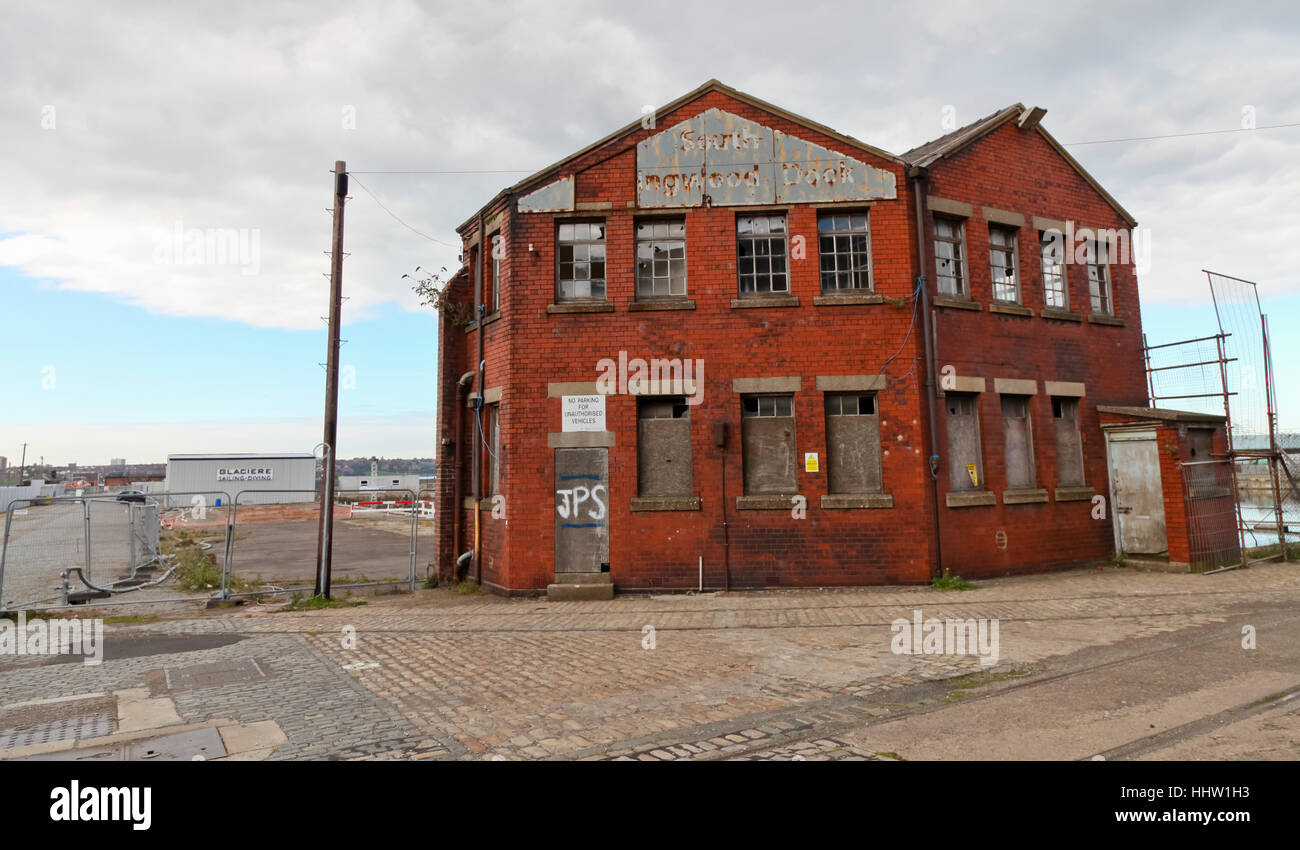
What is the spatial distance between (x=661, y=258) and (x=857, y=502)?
542cm

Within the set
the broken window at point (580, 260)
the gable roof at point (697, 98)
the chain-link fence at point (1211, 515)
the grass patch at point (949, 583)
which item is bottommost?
the grass patch at point (949, 583)

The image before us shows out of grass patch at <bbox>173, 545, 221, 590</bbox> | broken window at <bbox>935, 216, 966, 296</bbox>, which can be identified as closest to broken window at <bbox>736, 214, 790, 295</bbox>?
broken window at <bbox>935, 216, 966, 296</bbox>

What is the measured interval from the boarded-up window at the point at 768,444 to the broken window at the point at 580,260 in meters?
3.37

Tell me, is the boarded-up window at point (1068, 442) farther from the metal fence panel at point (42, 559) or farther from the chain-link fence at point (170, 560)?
the metal fence panel at point (42, 559)

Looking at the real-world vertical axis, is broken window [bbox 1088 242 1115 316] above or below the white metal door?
above

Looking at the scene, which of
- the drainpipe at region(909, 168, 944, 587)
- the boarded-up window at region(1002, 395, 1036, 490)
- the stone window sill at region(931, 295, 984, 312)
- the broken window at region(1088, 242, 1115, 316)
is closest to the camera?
the drainpipe at region(909, 168, 944, 587)

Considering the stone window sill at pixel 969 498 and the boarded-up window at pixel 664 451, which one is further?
the stone window sill at pixel 969 498

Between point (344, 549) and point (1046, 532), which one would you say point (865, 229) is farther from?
point (344, 549)

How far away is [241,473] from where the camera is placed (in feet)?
196

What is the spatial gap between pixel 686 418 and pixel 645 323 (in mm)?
1785

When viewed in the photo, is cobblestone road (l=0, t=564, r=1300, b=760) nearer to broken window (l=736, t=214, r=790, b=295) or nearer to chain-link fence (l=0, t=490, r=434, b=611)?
chain-link fence (l=0, t=490, r=434, b=611)

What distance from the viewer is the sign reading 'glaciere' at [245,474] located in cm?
5831

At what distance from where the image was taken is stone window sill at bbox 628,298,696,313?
12.2 m

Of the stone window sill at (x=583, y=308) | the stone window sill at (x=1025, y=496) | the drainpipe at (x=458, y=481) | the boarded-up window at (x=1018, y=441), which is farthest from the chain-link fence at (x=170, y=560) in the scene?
the boarded-up window at (x=1018, y=441)
